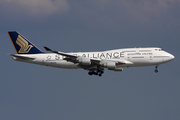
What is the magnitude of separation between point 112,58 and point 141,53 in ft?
21.2

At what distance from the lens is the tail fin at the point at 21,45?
244 ft

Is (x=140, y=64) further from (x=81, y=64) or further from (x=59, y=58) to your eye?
(x=59, y=58)

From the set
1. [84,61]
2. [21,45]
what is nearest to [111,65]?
[84,61]

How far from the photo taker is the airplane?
66.5 m

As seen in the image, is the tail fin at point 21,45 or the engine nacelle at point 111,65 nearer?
the engine nacelle at point 111,65

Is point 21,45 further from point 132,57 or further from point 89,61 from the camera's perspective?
point 132,57

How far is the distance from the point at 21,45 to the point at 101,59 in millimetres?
20880

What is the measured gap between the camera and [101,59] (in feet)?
223

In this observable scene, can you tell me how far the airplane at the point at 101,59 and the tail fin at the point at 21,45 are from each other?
558 millimetres

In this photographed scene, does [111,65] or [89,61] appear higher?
[89,61]

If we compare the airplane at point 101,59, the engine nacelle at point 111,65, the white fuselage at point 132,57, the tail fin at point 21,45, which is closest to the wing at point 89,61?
the airplane at point 101,59

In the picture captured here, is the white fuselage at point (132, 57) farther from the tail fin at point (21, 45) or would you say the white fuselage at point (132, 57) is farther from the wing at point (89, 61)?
the tail fin at point (21, 45)

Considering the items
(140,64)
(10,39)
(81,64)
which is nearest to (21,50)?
(10,39)

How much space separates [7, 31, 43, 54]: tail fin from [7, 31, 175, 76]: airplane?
558mm
